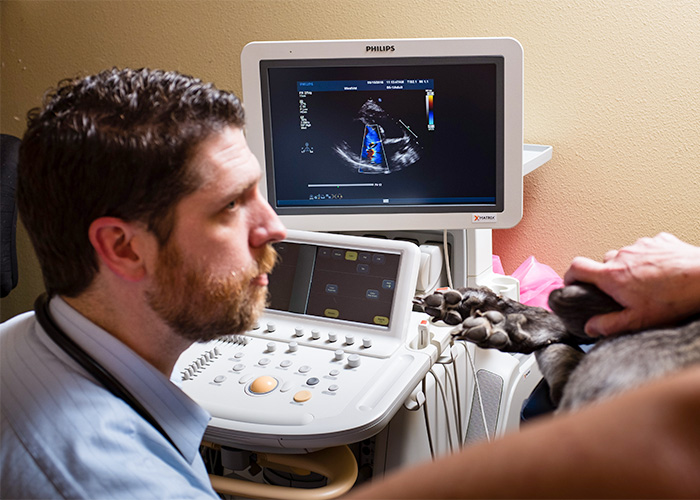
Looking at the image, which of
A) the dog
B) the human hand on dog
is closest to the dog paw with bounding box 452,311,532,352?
the dog

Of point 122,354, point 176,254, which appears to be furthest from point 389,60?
point 122,354

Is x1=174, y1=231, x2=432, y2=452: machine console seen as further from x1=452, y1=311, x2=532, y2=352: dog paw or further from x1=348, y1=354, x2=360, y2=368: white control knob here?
x1=452, y1=311, x2=532, y2=352: dog paw

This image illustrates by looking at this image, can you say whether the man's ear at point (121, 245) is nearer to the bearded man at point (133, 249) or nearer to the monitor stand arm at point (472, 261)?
the bearded man at point (133, 249)

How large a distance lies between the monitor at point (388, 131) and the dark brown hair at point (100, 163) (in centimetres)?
56

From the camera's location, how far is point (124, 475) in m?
0.65

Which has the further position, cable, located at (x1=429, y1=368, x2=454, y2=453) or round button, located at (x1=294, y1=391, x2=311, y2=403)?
cable, located at (x1=429, y1=368, x2=454, y2=453)

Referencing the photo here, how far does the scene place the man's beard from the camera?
0.82 metres

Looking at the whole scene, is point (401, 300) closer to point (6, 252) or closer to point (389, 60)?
point (389, 60)

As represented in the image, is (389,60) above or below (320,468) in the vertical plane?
above

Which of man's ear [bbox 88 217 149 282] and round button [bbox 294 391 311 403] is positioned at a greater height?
man's ear [bbox 88 217 149 282]

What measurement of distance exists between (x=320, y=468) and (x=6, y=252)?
1.49 m

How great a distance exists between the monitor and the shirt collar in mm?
666

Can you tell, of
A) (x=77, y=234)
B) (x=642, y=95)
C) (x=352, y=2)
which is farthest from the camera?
(x=352, y=2)

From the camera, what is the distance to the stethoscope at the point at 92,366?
74 centimetres
